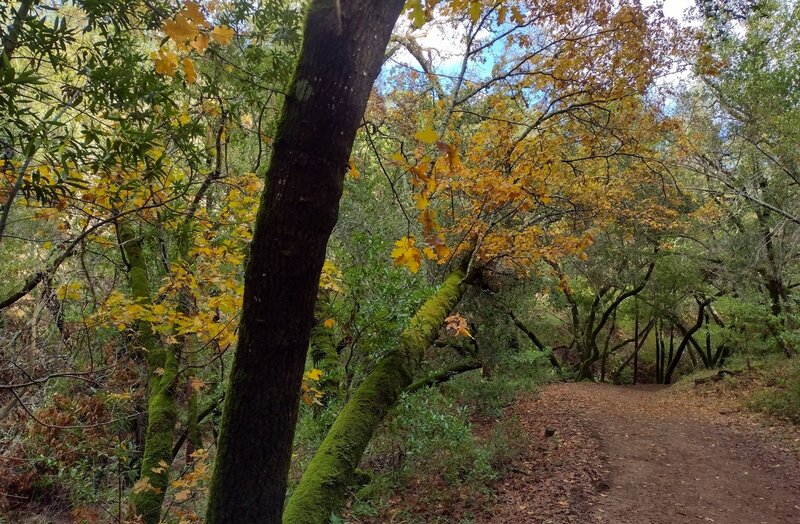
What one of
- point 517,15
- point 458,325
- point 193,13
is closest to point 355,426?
point 458,325

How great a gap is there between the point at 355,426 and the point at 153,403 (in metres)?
3.04

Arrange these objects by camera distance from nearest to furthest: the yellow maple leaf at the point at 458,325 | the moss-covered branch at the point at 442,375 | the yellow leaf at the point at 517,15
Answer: the yellow leaf at the point at 517,15, the yellow maple leaf at the point at 458,325, the moss-covered branch at the point at 442,375

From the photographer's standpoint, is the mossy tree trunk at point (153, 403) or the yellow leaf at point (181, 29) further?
the mossy tree trunk at point (153, 403)

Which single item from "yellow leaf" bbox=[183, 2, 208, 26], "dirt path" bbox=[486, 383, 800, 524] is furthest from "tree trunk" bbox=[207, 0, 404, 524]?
"dirt path" bbox=[486, 383, 800, 524]

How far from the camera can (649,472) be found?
690 cm

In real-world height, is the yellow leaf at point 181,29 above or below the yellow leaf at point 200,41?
below

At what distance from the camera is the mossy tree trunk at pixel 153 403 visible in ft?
15.6

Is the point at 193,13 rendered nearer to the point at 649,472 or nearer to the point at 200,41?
the point at 200,41

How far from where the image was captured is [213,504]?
1897mm

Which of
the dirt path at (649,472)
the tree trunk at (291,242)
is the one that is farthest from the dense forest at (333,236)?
the dirt path at (649,472)

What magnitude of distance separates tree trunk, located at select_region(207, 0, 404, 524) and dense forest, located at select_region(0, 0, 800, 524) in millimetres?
11

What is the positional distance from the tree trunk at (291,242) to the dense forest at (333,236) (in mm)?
11

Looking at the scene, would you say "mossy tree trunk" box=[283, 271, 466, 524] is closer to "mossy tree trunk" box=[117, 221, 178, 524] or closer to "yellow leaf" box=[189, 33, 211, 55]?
"mossy tree trunk" box=[117, 221, 178, 524]

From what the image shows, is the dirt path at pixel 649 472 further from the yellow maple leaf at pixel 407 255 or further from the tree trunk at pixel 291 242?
the tree trunk at pixel 291 242
